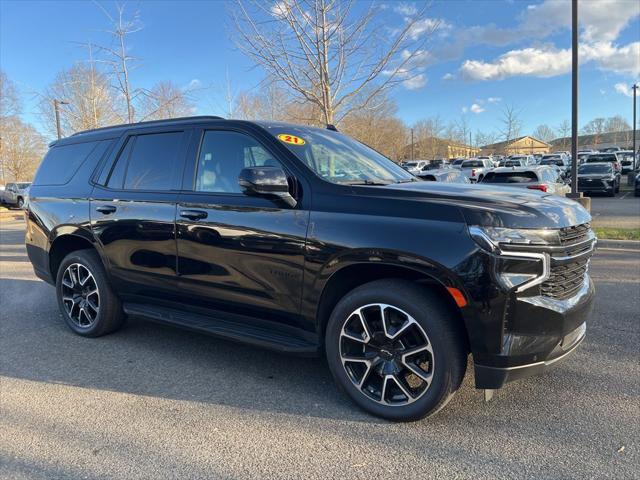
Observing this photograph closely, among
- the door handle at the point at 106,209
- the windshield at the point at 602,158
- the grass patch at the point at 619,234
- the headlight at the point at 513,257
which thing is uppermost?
the windshield at the point at 602,158

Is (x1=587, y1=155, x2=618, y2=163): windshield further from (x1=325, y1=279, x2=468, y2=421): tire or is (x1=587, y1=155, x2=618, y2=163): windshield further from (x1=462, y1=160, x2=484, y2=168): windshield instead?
(x1=325, y1=279, x2=468, y2=421): tire

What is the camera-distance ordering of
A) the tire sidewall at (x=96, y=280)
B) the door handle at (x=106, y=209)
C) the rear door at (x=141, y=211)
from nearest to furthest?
the rear door at (x=141, y=211)
the door handle at (x=106, y=209)
the tire sidewall at (x=96, y=280)

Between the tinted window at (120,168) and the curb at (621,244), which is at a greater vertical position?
the tinted window at (120,168)

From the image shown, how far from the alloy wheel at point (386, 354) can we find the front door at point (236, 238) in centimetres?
47

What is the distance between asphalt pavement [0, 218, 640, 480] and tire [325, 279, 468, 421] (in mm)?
158

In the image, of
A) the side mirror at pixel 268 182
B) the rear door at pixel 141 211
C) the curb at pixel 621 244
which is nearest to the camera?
the side mirror at pixel 268 182

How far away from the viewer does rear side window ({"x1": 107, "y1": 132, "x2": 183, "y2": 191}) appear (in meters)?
4.05

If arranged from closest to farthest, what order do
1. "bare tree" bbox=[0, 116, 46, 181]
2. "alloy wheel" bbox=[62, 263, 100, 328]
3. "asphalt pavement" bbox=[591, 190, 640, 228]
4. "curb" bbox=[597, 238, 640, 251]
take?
"alloy wheel" bbox=[62, 263, 100, 328], "curb" bbox=[597, 238, 640, 251], "asphalt pavement" bbox=[591, 190, 640, 228], "bare tree" bbox=[0, 116, 46, 181]

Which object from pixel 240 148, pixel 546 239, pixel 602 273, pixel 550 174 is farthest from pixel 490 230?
pixel 550 174

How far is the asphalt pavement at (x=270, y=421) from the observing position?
2604 millimetres

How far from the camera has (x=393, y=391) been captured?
3.07 metres

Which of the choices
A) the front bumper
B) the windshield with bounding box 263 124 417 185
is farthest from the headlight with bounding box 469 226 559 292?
the windshield with bounding box 263 124 417 185

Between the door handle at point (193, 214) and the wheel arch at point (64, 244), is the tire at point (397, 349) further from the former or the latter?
the wheel arch at point (64, 244)

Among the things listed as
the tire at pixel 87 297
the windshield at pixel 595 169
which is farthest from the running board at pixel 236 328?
the windshield at pixel 595 169
